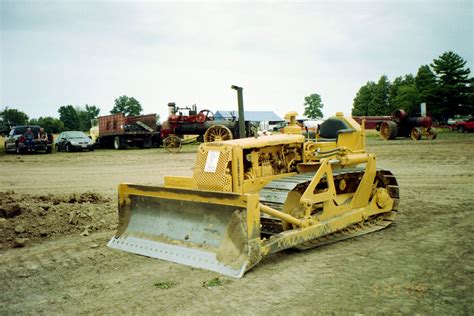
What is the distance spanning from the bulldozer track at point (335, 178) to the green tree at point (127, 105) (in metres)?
117

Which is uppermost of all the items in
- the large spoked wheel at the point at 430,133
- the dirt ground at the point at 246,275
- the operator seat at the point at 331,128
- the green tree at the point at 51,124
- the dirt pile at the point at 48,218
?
the green tree at the point at 51,124

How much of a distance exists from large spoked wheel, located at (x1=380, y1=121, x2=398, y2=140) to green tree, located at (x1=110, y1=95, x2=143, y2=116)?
97.5 metres

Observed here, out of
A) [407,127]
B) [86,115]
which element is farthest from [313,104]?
[407,127]

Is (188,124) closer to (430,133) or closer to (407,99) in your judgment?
(430,133)

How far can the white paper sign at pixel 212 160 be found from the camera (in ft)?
20.8

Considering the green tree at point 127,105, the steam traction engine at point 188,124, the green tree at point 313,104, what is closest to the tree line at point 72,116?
the green tree at point 127,105

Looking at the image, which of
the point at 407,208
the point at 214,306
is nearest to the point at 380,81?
the point at 407,208

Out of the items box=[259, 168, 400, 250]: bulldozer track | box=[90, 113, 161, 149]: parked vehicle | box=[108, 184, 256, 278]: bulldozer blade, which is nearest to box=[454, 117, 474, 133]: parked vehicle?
box=[90, 113, 161, 149]: parked vehicle

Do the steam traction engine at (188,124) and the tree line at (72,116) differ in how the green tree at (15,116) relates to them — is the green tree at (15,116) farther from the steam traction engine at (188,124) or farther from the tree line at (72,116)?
the steam traction engine at (188,124)

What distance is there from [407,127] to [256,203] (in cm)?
2782

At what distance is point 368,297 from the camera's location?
4355 mm

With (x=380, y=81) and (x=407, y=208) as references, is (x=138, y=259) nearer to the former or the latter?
(x=407, y=208)

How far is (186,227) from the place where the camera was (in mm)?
5938

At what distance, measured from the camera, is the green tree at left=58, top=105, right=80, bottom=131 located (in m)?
110
